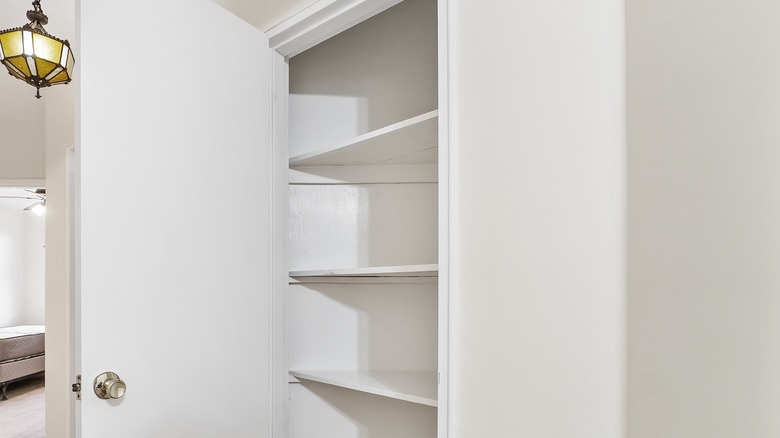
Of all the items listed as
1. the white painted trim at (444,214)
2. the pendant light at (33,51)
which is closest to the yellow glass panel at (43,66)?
the pendant light at (33,51)

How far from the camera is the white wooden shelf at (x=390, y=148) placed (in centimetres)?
139

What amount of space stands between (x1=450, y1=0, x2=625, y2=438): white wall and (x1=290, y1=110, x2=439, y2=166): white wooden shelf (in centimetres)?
26

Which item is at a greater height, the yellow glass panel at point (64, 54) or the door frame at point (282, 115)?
the yellow glass panel at point (64, 54)

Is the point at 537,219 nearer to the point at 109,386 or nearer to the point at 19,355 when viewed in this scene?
the point at 109,386

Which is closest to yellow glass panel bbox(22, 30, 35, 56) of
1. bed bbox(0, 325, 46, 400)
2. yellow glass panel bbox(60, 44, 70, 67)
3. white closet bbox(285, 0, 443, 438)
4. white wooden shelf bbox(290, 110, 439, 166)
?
yellow glass panel bbox(60, 44, 70, 67)

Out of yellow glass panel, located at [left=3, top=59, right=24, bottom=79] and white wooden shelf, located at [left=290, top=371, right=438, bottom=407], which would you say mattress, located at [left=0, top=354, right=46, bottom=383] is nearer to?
yellow glass panel, located at [left=3, top=59, right=24, bottom=79]

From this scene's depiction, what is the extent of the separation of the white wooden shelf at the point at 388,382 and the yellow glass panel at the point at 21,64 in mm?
1665

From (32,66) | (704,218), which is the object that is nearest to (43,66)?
(32,66)

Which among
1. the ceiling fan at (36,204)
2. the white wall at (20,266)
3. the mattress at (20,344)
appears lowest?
the mattress at (20,344)

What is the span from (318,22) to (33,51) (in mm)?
1305

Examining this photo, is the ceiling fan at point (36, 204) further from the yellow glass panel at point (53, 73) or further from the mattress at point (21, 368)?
the yellow glass panel at point (53, 73)

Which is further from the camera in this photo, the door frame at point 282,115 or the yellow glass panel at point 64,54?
the yellow glass panel at point 64,54

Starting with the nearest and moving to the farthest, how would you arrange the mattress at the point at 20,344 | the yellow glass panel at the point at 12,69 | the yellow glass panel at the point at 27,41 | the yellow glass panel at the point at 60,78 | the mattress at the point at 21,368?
the yellow glass panel at the point at 27,41 < the yellow glass panel at the point at 12,69 < the yellow glass panel at the point at 60,78 < the mattress at the point at 21,368 < the mattress at the point at 20,344

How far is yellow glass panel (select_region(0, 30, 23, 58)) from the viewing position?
1.96m
